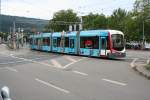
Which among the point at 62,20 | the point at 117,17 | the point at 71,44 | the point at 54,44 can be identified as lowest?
the point at 54,44

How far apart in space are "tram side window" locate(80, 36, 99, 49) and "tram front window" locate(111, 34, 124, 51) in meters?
2.10

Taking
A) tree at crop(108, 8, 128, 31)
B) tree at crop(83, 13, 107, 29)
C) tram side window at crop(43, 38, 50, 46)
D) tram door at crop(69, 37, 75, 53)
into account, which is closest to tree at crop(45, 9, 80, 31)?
tree at crop(83, 13, 107, 29)

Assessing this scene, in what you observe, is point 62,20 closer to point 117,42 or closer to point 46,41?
point 46,41

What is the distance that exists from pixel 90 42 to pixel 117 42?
12.7 feet

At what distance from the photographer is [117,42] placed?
34594 millimetres

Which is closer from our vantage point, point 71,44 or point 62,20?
point 71,44

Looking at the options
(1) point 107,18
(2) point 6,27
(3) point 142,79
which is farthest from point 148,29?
(2) point 6,27

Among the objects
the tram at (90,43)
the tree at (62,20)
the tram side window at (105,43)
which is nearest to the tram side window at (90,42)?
the tram at (90,43)

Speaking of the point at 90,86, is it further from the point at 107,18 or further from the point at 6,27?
the point at 6,27

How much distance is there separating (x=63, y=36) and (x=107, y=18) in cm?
6739

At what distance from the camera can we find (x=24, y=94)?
12.5 metres

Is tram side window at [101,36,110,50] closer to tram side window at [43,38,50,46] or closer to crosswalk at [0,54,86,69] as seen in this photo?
crosswalk at [0,54,86,69]

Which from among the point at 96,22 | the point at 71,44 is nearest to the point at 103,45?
the point at 71,44

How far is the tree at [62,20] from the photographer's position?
12794 cm
